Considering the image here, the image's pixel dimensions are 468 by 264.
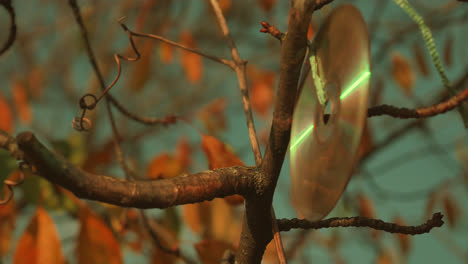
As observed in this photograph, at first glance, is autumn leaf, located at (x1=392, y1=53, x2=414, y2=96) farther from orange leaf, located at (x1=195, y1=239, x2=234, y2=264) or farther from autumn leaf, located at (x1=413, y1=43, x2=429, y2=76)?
orange leaf, located at (x1=195, y1=239, x2=234, y2=264)

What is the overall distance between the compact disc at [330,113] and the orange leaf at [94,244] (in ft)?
0.70

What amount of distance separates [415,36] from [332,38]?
3.25 ft

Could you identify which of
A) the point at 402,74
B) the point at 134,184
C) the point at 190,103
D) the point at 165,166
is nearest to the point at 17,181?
the point at 134,184

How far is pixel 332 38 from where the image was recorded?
250 mm

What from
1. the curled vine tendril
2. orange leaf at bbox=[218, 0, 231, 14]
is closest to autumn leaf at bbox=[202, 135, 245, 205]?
the curled vine tendril

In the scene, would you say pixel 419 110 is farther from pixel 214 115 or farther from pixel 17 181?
pixel 214 115

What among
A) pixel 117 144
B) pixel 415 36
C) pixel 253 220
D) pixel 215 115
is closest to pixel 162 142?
pixel 215 115

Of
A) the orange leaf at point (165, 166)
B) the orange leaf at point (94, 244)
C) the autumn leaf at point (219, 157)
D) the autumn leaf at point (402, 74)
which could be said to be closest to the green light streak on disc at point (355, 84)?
the autumn leaf at point (219, 157)

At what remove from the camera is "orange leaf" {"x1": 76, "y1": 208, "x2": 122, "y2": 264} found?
0.39 meters

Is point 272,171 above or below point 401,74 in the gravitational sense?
below

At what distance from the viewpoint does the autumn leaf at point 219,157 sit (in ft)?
1.17

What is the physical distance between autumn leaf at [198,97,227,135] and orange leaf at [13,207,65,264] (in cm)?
64

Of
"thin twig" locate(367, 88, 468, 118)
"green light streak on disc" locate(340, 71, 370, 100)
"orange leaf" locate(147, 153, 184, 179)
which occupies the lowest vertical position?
"green light streak on disc" locate(340, 71, 370, 100)

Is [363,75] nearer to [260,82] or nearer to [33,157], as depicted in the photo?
[33,157]
